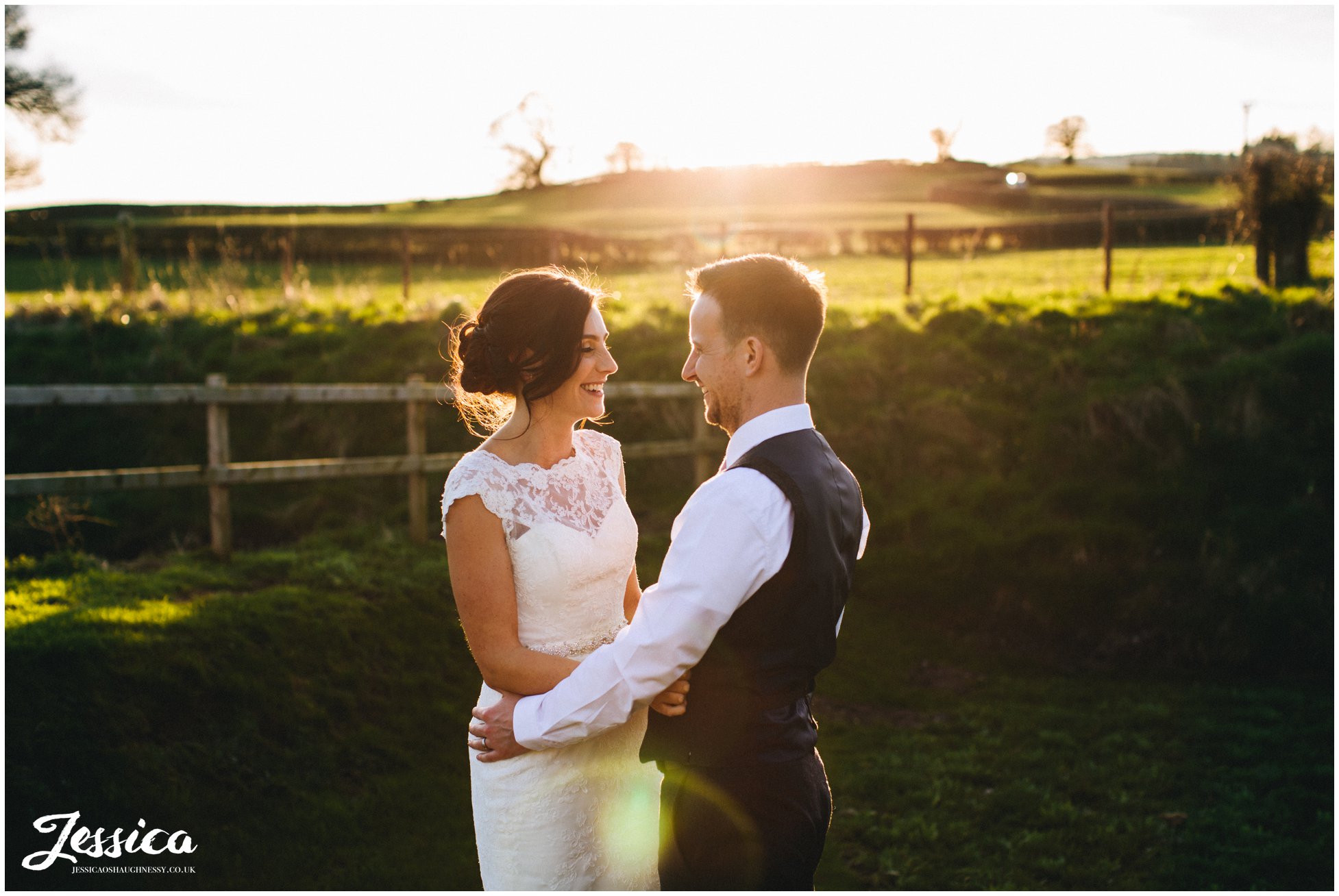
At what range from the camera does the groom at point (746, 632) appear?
2.06 metres

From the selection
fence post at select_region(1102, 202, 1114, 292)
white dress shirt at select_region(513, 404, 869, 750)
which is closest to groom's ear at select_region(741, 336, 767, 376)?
white dress shirt at select_region(513, 404, 869, 750)

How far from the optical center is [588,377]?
2.65 m

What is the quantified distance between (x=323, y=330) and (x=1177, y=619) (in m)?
9.87

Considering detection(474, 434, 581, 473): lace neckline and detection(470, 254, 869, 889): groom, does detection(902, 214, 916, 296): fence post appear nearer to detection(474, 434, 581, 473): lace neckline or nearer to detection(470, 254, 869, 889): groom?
detection(474, 434, 581, 473): lace neckline

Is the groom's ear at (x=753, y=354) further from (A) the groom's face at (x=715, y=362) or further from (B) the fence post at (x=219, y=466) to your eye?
(B) the fence post at (x=219, y=466)

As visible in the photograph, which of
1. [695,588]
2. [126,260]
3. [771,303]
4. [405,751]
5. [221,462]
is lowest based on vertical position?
[405,751]

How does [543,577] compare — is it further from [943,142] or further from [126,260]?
[943,142]

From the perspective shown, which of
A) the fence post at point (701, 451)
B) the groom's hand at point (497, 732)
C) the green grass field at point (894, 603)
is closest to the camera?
the groom's hand at point (497, 732)

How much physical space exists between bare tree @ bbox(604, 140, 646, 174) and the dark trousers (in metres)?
52.8

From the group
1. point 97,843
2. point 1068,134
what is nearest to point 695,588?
point 97,843

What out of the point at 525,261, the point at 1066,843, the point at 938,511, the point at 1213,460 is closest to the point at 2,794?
the point at 1066,843

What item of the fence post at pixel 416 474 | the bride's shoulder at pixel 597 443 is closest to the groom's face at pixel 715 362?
the bride's shoulder at pixel 597 443

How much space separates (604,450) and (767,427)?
0.82 m

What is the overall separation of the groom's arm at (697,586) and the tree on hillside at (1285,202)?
13324mm
